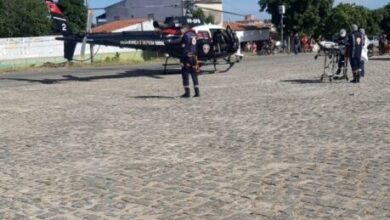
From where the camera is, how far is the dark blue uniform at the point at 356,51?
18359 millimetres

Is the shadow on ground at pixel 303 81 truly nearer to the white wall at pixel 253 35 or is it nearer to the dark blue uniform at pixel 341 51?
the dark blue uniform at pixel 341 51

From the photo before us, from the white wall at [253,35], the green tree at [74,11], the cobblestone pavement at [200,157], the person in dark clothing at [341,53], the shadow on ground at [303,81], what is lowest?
the cobblestone pavement at [200,157]

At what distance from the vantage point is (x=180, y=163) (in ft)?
26.1

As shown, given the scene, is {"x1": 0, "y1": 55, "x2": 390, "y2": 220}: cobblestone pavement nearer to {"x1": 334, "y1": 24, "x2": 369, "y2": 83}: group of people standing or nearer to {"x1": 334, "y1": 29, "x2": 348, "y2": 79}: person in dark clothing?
{"x1": 334, "y1": 24, "x2": 369, "y2": 83}: group of people standing

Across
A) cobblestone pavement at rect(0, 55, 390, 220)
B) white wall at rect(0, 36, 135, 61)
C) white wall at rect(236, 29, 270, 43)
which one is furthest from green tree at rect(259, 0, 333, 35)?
cobblestone pavement at rect(0, 55, 390, 220)

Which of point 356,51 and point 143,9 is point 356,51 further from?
point 143,9

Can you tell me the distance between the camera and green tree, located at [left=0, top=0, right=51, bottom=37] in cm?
5573

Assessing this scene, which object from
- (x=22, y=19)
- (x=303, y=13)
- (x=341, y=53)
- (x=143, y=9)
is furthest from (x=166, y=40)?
(x=143, y=9)

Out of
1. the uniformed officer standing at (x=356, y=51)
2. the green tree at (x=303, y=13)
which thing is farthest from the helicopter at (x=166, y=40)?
the green tree at (x=303, y=13)

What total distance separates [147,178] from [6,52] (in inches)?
1474

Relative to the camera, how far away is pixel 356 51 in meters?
18.5

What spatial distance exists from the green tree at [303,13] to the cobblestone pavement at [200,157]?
5378cm

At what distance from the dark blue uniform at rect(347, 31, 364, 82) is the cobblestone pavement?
2901mm

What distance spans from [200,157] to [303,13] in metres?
62.1
